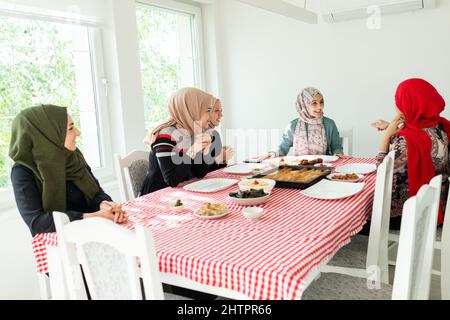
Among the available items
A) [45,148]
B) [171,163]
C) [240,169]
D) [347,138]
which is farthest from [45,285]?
[347,138]

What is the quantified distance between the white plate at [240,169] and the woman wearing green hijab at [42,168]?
0.87 m

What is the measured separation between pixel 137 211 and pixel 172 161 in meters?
0.53

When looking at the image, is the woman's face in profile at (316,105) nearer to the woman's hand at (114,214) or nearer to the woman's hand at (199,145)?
the woman's hand at (199,145)

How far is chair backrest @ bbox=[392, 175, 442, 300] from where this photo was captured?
1.13 metres

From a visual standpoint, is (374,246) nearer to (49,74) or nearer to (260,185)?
(260,185)

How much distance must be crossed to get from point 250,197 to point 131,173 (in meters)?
0.95

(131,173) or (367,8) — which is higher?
(367,8)

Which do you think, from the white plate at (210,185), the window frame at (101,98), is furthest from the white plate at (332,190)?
the window frame at (101,98)

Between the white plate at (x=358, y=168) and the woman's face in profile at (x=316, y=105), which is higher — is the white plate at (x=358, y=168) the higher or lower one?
the lower one

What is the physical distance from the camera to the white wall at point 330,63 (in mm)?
3342

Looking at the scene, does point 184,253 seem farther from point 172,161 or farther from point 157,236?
point 172,161

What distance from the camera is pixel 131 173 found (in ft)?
8.09

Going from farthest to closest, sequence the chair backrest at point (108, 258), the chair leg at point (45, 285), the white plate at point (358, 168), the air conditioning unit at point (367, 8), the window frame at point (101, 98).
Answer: the air conditioning unit at point (367, 8)
the window frame at point (101, 98)
the white plate at point (358, 168)
the chair leg at point (45, 285)
the chair backrest at point (108, 258)
